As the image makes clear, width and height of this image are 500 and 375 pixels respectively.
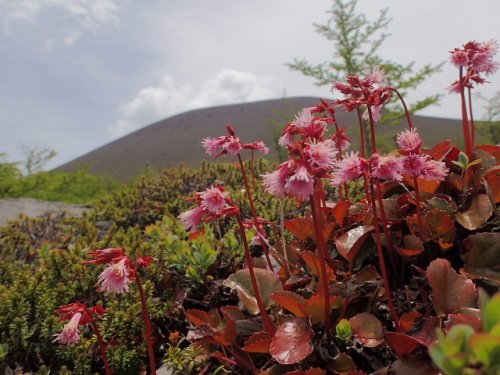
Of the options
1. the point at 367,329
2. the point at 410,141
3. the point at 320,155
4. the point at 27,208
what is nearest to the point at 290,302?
the point at 367,329

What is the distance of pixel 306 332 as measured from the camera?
40.6 inches

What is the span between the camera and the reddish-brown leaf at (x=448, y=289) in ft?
3.24

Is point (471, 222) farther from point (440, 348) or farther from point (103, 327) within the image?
point (103, 327)

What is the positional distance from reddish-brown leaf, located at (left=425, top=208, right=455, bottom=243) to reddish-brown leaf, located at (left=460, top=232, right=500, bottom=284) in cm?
8

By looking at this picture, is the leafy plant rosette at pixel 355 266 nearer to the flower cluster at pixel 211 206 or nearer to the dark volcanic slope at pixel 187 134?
the flower cluster at pixel 211 206

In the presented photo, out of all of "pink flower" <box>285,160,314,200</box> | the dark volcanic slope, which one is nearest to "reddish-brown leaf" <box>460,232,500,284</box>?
"pink flower" <box>285,160,314,200</box>

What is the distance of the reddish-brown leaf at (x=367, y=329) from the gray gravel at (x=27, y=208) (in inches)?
149

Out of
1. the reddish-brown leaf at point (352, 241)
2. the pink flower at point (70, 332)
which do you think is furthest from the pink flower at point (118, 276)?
the reddish-brown leaf at point (352, 241)

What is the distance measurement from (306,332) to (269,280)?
0.28 meters

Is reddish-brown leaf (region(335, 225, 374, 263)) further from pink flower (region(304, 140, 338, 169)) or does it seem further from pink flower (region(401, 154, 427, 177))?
pink flower (region(304, 140, 338, 169))

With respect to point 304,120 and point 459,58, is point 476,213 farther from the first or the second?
point 304,120

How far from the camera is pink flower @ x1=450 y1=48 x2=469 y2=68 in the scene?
133 centimetres

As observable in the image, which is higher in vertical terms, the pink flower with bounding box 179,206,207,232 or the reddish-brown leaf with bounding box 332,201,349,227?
the pink flower with bounding box 179,206,207,232

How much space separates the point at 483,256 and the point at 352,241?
424mm
